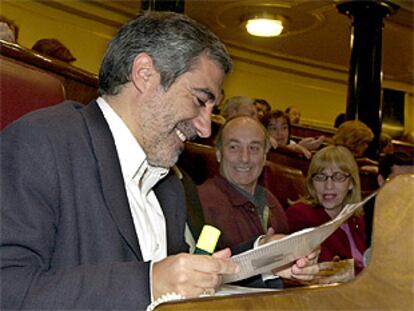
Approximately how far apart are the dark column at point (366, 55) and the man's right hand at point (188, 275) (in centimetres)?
574

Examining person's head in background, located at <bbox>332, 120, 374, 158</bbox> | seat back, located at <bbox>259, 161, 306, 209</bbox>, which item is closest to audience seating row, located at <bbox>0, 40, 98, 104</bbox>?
seat back, located at <bbox>259, 161, 306, 209</bbox>

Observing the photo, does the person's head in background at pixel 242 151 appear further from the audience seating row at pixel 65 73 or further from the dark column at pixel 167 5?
the dark column at pixel 167 5

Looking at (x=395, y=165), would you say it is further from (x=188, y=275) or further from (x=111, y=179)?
(x=188, y=275)

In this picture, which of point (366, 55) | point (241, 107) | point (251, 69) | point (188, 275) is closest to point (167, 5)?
point (241, 107)

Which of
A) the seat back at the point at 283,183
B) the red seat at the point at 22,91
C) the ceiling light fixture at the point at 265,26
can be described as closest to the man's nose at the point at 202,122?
the red seat at the point at 22,91

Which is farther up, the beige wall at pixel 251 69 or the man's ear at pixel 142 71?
the beige wall at pixel 251 69

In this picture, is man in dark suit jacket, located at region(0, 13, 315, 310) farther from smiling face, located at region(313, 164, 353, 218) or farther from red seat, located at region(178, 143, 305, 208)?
smiling face, located at region(313, 164, 353, 218)

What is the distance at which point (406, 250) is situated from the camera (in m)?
0.79

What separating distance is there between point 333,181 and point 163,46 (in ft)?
5.84

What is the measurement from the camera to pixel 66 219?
1.17 m

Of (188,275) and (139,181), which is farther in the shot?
(139,181)

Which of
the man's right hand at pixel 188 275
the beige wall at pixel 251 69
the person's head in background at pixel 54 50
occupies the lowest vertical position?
the man's right hand at pixel 188 275

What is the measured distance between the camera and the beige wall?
23.3 ft

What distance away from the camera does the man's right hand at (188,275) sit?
98 centimetres
